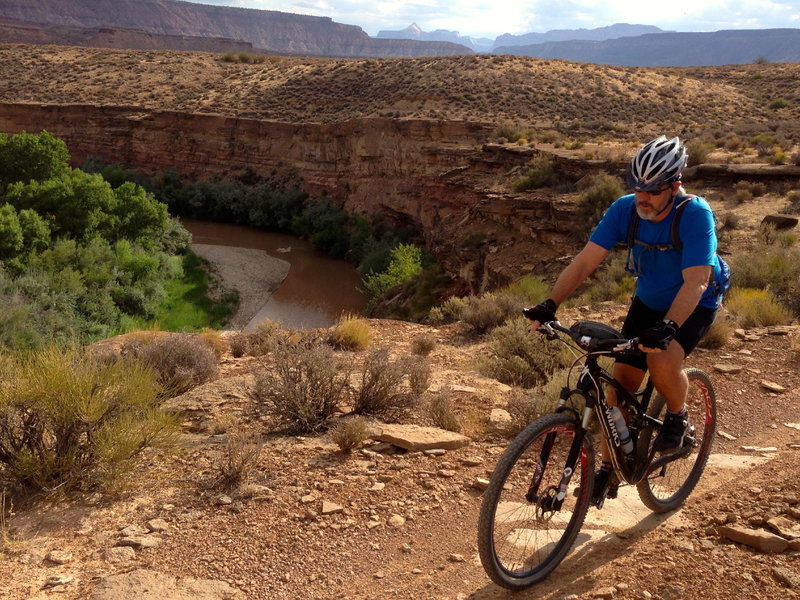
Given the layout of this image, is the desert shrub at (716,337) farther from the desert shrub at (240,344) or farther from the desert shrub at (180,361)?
the desert shrub at (240,344)

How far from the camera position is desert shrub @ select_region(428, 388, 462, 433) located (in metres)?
5.17

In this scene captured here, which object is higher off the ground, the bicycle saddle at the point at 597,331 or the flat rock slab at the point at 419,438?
the bicycle saddle at the point at 597,331

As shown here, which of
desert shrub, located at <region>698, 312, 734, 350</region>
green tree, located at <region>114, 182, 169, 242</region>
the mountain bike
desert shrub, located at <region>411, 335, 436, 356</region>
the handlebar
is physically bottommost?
green tree, located at <region>114, 182, 169, 242</region>

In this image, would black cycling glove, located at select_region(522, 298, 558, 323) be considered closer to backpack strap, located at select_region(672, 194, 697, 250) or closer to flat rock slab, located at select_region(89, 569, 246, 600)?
backpack strap, located at select_region(672, 194, 697, 250)

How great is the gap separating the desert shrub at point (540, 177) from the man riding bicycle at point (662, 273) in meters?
16.7

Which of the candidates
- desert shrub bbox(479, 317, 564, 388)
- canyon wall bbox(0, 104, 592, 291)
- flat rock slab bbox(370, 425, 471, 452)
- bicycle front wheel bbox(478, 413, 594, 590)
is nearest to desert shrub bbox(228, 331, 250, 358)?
desert shrub bbox(479, 317, 564, 388)

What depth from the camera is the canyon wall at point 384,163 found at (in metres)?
18.2

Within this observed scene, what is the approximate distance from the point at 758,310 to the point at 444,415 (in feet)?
16.4

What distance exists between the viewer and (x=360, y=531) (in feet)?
12.1

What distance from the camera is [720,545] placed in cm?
328

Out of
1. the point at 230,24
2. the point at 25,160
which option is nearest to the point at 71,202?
the point at 25,160

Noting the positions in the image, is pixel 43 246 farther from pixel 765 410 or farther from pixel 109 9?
pixel 109 9

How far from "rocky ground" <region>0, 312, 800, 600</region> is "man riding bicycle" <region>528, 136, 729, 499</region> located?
469 millimetres

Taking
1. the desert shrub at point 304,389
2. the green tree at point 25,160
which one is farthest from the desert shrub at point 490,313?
the green tree at point 25,160
